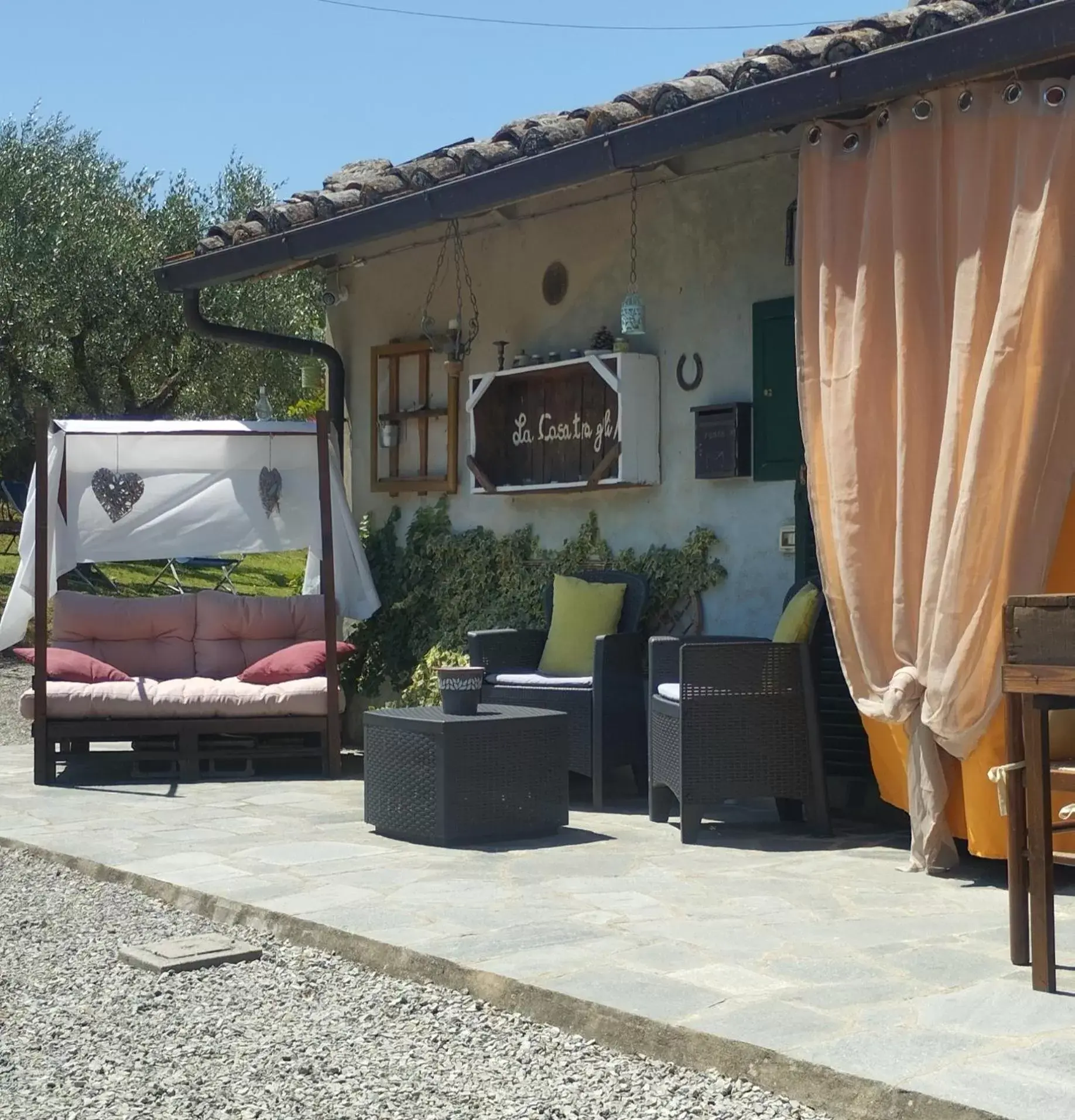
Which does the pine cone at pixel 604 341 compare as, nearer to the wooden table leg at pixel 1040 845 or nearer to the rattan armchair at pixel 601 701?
the rattan armchair at pixel 601 701

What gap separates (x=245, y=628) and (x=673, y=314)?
3.01 metres

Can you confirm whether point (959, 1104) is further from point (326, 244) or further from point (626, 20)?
point (626, 20)

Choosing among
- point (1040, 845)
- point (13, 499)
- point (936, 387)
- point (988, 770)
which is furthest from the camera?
point (13, 499)

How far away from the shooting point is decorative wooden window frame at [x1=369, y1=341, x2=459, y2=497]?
9188 millimetres

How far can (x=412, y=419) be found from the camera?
9570mm

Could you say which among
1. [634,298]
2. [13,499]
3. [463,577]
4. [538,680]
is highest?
[634,298]

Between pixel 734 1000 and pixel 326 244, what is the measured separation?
5582 millimetres

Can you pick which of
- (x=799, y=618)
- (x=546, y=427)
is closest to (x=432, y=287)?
(x=546, y=427)

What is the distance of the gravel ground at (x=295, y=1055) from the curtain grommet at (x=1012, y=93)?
11.2 ft

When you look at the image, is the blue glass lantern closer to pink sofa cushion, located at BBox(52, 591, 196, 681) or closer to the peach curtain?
the peach curtain

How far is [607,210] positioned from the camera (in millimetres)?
8242

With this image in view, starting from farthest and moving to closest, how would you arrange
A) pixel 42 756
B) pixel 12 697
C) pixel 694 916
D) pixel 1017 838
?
pixel 12 697, pixel 42 756, pixel 694 916, pixel 1017 838

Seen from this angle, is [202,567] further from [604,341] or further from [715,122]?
[715,122]

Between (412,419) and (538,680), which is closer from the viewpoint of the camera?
(538,680)
